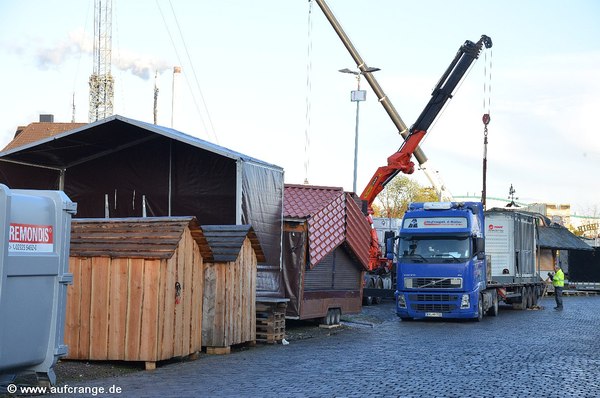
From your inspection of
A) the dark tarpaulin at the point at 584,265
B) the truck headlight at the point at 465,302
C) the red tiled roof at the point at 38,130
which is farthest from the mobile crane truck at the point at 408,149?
the red tiled roof at the point at 38,130

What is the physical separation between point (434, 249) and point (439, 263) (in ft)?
1.58

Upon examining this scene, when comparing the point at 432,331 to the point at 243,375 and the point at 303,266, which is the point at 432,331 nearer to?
the point at 303,266

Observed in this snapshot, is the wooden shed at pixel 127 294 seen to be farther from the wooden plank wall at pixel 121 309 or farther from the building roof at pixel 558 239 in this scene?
the building roof at pixel 558 239

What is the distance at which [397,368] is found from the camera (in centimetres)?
1516

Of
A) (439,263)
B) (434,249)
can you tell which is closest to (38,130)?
(434,249)

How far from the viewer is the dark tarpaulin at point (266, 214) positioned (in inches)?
800

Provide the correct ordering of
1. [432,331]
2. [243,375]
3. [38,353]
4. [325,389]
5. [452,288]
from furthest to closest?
[452,288]
[432,331]
[243,375]
[325,389]
[38,353]

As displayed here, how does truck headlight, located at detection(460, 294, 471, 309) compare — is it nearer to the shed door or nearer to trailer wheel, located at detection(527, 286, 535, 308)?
the shed door

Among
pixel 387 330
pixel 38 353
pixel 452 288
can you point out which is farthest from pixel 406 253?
pixel 38 353

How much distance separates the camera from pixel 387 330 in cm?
2438

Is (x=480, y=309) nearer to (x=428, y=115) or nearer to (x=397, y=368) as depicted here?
(x=428, y=115)

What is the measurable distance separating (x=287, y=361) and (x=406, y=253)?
12.1 meters

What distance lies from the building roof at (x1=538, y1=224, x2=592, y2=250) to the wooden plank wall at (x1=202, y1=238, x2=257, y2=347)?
32.3 metres

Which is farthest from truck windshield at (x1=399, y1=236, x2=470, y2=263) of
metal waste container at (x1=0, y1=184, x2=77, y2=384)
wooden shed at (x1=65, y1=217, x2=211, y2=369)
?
metal waste container at (x1=0, y1=184, x2=77, y2=384)
